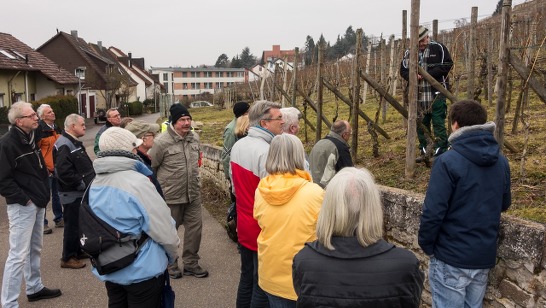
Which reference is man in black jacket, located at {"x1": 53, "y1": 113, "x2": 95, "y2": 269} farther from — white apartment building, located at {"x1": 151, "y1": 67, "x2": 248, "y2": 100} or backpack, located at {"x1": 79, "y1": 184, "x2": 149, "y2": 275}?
white apartment building, located at {"x1": 151, "y1": 67, "x2": 248, "y2": 100}

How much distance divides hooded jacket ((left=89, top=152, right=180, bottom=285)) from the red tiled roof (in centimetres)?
2330

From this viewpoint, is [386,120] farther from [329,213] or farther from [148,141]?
[329,213]

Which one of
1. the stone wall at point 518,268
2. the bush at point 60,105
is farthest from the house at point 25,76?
the stone wall at point 518,268

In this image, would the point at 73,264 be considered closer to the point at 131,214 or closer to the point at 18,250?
the point at 18,250

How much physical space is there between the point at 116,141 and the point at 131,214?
0.55 m

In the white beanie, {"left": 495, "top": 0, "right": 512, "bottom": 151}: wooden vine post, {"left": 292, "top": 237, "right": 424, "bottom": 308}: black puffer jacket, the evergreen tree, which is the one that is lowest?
{"left": 292, "top": 237, "right": 424, "bottom": 308}: black puffer jacket

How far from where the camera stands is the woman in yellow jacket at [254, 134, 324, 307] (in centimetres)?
293

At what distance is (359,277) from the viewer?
2.01 m

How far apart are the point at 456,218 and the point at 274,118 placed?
1724mm

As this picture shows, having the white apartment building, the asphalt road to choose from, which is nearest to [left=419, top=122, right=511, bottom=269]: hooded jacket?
the asphalt road

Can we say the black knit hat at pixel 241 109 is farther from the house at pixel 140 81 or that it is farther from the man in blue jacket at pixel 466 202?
the house at pixel 140 81

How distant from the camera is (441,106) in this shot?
21.5ft

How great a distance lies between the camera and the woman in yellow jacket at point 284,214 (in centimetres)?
293

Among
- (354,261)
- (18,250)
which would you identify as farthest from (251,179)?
(18,250)
